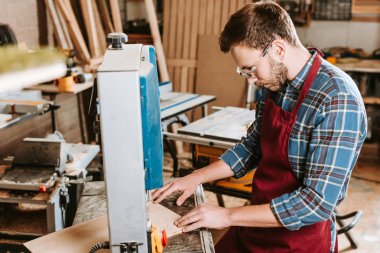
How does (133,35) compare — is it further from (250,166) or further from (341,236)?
(250,166)

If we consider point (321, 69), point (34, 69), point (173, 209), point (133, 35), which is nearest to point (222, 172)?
point (173, 209)

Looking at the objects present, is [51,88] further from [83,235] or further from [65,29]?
[83,235]

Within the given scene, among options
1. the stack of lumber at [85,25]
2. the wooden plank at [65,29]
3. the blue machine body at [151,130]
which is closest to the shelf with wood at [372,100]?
the stack of lumber at [85,25]

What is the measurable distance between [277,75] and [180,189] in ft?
1.73

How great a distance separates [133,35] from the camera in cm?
448

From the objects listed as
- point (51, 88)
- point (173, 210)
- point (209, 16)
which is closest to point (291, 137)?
point (173, 210)

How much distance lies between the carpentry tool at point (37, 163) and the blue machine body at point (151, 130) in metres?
0.98

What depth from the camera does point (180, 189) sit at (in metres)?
1.54

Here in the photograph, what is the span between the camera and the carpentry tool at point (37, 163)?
1909 millimetres

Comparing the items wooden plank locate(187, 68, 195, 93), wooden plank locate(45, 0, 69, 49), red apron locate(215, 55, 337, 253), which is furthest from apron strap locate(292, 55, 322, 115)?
wooden plank locate(187, 68, 195, 93)

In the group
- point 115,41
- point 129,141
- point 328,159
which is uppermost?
point 115,41

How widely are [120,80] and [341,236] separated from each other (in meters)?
2.60

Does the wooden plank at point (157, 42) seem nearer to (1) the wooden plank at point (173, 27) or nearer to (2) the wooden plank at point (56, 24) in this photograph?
(1) the wooden plank at point (173, 27)

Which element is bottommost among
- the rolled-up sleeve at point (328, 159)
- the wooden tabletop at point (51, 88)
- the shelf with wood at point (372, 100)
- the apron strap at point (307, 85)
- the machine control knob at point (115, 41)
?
the shelf with wood at point (372, 100)
